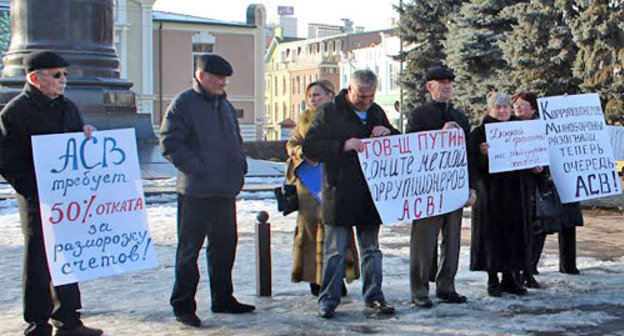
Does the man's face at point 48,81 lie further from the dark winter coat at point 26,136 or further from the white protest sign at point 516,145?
the white protest sign at point 516,145

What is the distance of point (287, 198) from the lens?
7410 millimetres

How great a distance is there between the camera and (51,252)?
5.85 metres

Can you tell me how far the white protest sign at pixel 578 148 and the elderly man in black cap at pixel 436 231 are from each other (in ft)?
3.93

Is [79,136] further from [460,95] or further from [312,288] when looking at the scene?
[460,95]

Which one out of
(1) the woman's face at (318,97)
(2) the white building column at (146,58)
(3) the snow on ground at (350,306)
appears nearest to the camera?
(3) the snow on ground at (350,306)

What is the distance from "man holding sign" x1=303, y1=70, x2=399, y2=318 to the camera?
258 inches

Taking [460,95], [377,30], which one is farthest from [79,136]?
[377,30]

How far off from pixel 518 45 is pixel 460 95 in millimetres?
2871

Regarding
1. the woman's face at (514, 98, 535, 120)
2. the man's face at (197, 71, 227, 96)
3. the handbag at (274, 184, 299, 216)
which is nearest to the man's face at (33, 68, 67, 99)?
the man's face at (197, 71, 227, 96)

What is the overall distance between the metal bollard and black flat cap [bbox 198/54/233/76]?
5.28 feet

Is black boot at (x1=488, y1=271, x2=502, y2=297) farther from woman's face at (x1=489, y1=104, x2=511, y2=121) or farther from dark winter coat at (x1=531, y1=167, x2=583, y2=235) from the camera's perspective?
woman's face at (x1=489, y1=104, x2=511, y2=121)

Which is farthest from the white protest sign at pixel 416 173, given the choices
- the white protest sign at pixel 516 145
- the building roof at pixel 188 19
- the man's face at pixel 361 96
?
the building roof at pixel 188 19

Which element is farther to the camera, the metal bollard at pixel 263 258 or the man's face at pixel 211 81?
the metal bollard at pixel 263 258

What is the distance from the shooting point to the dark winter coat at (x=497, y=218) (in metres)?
7.43
